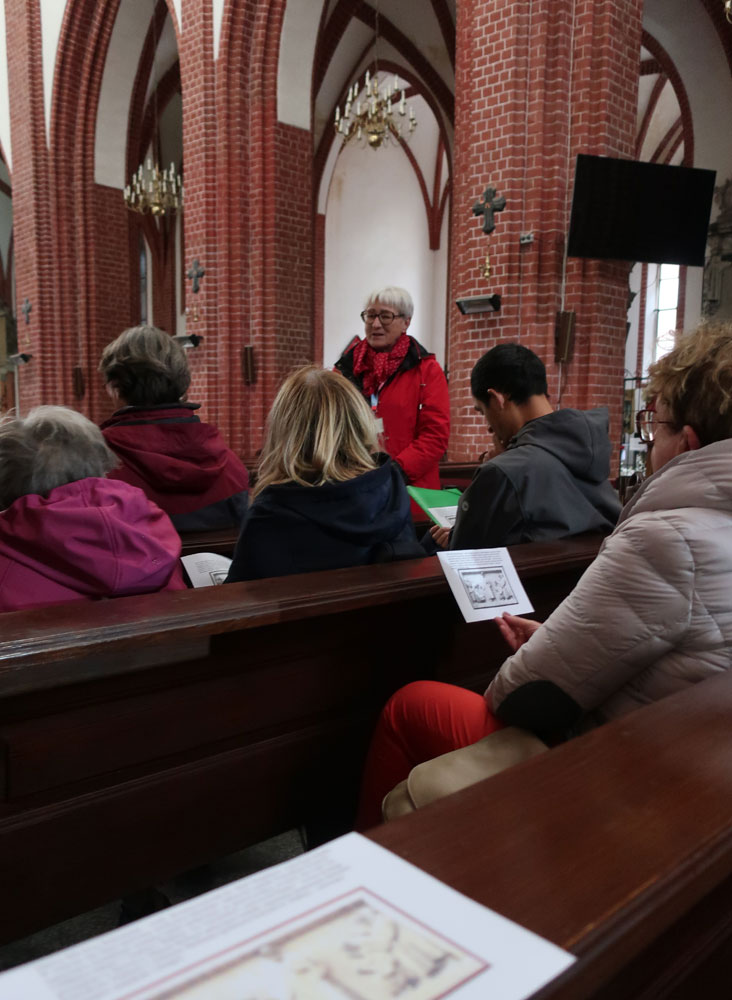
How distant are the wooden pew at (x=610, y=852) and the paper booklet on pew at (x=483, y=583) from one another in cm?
81

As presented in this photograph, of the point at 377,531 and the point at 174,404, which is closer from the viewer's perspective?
the point at 377,531

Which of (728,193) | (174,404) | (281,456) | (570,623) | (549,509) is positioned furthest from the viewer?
(728,193)

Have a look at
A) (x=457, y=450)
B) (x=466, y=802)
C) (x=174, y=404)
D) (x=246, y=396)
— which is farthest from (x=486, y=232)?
(x=466, y=802)

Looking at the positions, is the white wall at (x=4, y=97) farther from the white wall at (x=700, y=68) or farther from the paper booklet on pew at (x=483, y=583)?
the paper booklet on pew at (x=483, y=583)

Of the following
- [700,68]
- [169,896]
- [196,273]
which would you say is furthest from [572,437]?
[700,68]

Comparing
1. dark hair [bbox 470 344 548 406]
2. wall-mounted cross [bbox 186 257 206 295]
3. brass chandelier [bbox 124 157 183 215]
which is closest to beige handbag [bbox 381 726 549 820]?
dark hair [bbox 470 344 548 406]

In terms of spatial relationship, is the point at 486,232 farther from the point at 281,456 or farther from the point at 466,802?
the point at 466,802

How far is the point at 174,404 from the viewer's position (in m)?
2.89

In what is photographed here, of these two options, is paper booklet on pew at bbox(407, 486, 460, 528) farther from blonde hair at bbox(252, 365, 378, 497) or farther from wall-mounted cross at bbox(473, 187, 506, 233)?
wall-mounted cross at bbox(473, 187, 506, 233)

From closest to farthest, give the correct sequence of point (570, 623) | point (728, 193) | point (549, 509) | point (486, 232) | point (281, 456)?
point (570, 623), point (281, 456), point (549, 509), point (486, 232), point (728, 193)

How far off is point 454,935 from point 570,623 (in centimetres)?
85

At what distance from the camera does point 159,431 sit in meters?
2.82

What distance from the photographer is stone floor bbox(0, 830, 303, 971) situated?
2.00 m

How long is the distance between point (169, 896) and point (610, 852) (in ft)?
5.86
